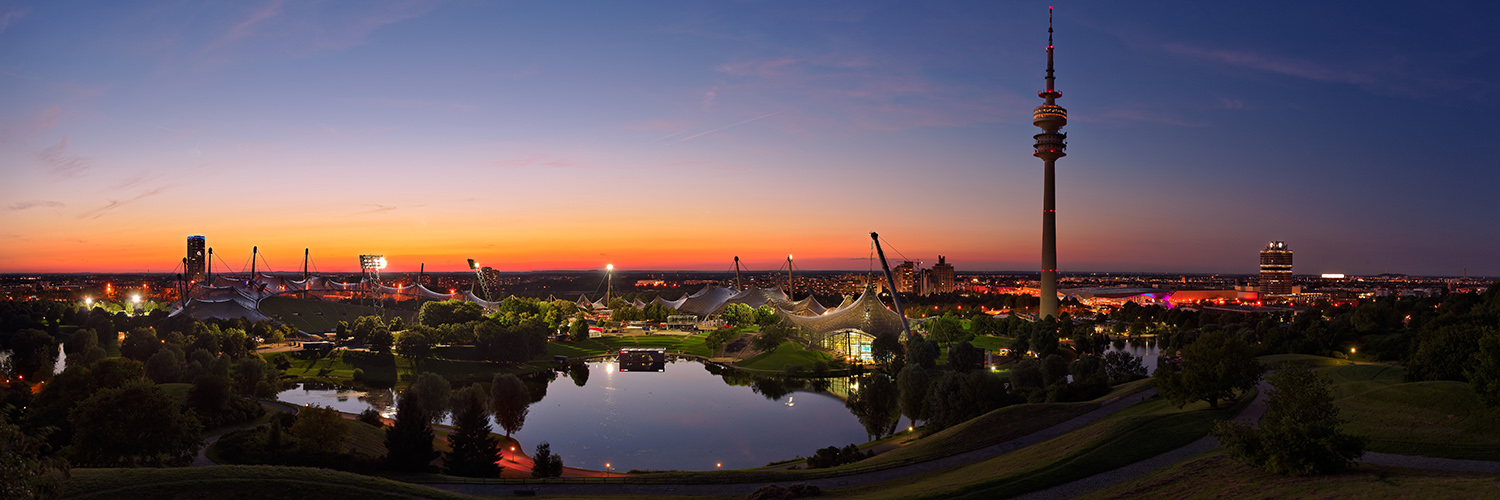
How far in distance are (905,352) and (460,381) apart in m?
32.1

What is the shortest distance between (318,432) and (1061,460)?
22.9 metres

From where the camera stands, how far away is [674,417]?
4259 cm

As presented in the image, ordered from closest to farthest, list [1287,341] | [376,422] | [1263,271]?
[376,422] < [1287,341] < [1263,271]

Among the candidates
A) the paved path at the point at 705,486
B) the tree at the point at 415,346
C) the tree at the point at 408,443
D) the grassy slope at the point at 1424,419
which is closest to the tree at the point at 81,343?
the tree at the point at 415,346

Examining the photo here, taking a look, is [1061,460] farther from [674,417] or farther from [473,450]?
[674,417]

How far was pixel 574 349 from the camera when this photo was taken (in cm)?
7312

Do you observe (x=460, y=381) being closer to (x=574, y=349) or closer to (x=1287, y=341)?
(x=574, y=349)

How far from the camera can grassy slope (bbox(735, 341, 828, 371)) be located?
201ft

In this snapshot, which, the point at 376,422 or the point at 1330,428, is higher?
the point at 1330,428

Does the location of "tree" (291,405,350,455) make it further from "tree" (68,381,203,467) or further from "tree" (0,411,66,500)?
"tree" (0,411,66,500)

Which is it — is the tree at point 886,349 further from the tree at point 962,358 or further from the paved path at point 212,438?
the paved path at point 212,438

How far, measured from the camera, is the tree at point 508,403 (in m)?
37.6

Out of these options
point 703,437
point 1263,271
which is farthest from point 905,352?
point 1263,271

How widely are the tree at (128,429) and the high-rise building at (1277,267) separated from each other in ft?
700
